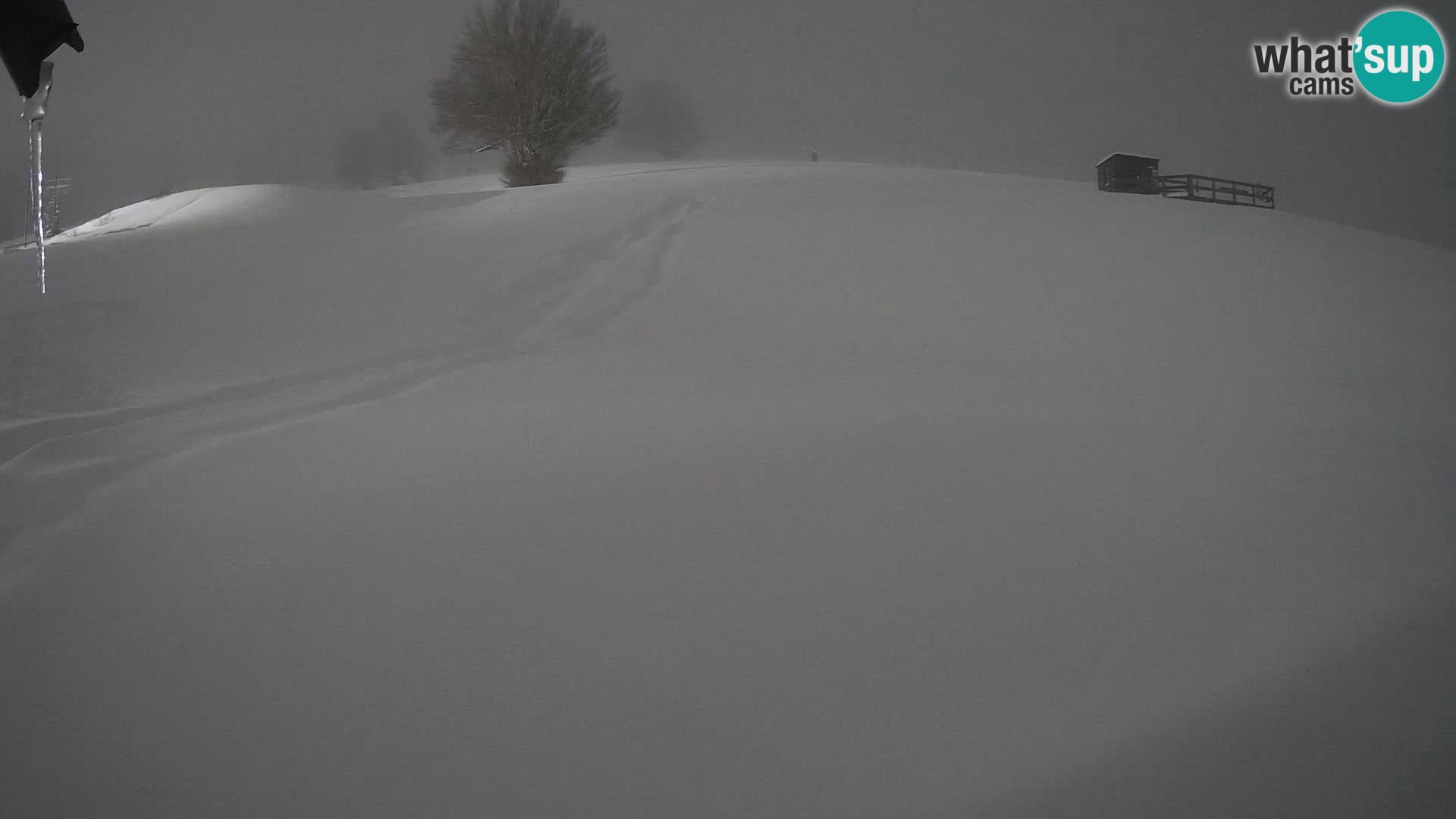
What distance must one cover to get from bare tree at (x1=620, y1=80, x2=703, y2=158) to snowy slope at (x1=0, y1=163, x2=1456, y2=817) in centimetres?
2425

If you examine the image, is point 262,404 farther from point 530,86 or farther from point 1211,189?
point 1211,189

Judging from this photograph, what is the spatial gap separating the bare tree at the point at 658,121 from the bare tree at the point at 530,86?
12230 millimetres

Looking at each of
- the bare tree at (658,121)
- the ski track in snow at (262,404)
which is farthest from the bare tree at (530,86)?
the bare tree at (658,121)

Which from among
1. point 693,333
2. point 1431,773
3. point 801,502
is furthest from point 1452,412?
point 693,333

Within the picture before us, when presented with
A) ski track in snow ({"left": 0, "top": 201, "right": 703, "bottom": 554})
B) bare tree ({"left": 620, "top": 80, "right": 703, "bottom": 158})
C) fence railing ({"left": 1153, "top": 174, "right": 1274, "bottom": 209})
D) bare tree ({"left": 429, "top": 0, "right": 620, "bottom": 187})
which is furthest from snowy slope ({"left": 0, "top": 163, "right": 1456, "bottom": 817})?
bare tree ({"left": 620, "top": 80, "right": 703, "bottom": 158})

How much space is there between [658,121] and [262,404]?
26.7 meters

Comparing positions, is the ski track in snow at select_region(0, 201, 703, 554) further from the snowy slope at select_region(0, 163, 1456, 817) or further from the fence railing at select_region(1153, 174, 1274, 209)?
the fence railing at select_region(1153, 174, 1274, 209)

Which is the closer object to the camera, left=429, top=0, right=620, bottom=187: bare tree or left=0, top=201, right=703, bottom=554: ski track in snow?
→ left=0, top=201, right=703, bottom=554: ski track in snow

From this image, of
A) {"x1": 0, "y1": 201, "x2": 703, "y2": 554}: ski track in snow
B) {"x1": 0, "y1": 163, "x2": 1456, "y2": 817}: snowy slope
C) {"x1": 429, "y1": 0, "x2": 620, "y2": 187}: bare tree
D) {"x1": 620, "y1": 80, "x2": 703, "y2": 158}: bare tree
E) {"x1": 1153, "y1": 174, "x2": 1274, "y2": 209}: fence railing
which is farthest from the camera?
{"x1": 620, "y1": 80, "x2": 703, "y2": 158}: bare tree

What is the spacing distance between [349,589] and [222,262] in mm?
5466

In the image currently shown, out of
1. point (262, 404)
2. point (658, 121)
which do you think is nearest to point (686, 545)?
point (262, 404)

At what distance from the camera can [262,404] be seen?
3750 mm

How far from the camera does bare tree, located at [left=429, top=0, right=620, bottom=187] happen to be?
14.6 metres

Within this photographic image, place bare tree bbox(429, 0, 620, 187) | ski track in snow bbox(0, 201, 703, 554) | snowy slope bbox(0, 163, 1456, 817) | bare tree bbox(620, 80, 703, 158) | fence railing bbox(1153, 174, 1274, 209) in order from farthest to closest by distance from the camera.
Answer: bare tree bbox(620, 80, 703, 158), bare tree bbox(429, 0, 620, 187), fence railing bbox(1153, 174, 1274, 209), ski track in snow bbox(0, 201, 703, 554), snowy slope bbox(0, 163, 1456, 817)
